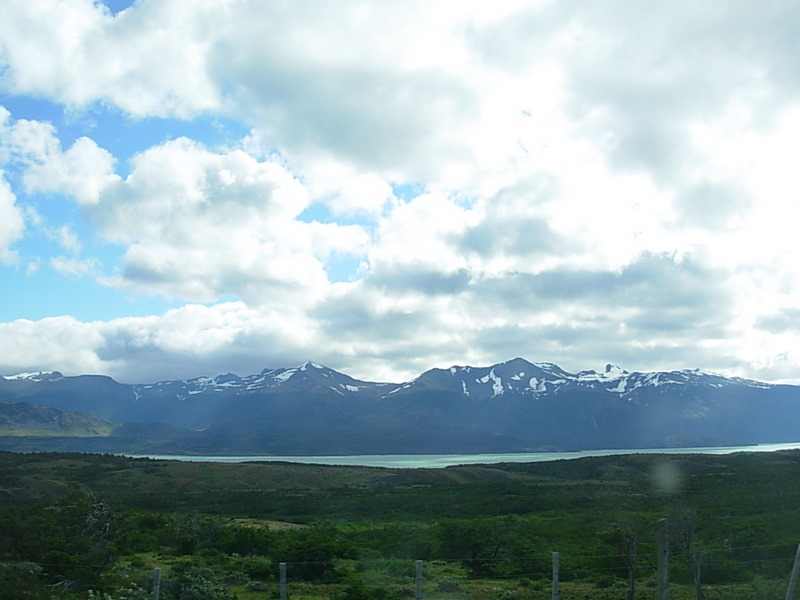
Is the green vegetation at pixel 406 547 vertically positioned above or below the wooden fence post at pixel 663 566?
below

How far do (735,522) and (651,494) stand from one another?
2937 centimetres

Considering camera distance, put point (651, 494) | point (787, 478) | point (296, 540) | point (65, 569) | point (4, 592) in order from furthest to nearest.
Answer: point (787, 478) → point (651, 494) → point (296, 540) → point (65, 569) → point (4, 592)

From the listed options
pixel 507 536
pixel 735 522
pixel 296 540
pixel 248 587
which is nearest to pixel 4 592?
pixel 248 587

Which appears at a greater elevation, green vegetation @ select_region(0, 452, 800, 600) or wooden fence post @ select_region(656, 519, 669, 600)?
wooden fence post @ select_region(656, 519, 669, 600)

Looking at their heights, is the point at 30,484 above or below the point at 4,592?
below

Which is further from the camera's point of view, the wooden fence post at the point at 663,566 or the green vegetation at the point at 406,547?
the green vegetation at the point at 406,547

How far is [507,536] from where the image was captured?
3306 centimetres

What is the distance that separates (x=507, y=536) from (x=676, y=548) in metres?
7.47

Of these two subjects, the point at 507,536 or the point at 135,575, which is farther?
the point at 507,536

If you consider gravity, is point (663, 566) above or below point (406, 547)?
above

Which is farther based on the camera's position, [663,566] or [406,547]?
[406,547]

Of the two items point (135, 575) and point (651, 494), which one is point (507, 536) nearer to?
point (135, 575)

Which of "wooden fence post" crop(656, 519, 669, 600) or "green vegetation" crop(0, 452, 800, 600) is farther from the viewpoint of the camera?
"green vegetation" crop(0, 452, 800, 600)

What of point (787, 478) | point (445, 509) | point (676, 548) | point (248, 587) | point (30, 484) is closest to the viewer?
point (248, 587)
